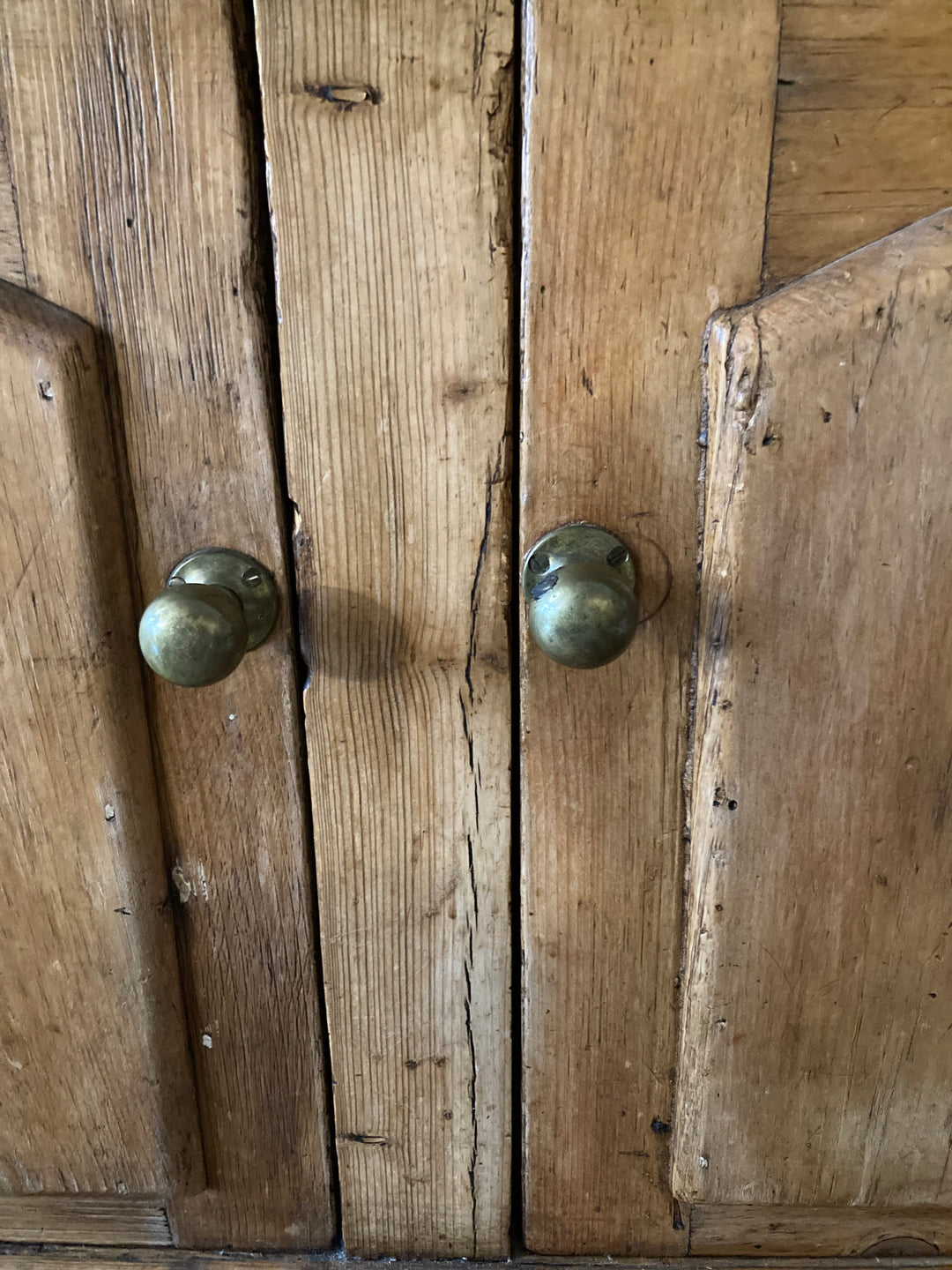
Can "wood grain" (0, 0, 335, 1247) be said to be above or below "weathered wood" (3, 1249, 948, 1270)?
above

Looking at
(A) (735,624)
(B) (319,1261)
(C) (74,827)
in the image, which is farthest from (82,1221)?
A: (A) (735,624)

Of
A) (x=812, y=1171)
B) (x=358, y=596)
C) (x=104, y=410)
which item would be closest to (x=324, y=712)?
(x=358, y=596)

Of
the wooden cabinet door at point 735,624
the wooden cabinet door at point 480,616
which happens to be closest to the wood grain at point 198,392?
the wooden cabinet door at point 480,616

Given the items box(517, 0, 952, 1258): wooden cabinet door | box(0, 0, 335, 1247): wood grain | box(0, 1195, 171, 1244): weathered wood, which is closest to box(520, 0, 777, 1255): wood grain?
box(517, 0, 952, 1258): wooden cabinet door

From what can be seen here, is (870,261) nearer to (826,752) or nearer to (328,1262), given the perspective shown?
(826,752)

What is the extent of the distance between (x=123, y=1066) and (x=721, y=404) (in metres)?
0.46

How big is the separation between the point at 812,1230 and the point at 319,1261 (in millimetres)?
302

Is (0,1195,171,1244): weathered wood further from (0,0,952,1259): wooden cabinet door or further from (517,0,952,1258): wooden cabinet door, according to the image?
(517,0,952,1258): wooden cabinet door

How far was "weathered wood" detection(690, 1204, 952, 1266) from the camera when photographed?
1.70ft

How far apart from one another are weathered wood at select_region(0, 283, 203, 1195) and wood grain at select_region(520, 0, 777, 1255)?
195mm

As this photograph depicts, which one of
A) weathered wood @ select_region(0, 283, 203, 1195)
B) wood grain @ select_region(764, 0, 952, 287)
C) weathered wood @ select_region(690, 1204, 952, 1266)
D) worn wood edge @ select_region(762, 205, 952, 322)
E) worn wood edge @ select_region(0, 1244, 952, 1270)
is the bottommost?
worn wood edge @ select_region(0, 1244, 952, 1270)

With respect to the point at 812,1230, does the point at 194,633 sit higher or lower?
higher

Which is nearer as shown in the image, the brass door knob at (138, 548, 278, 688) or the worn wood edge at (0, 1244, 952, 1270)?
the brass door knob at (138, 548, 278, 688)

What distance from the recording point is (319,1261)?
53cm
